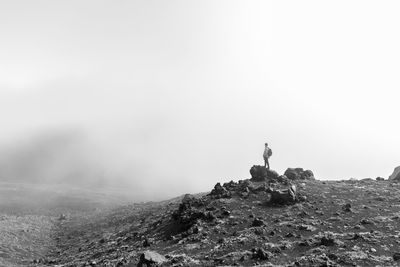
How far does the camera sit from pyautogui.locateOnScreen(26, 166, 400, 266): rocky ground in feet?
81.2

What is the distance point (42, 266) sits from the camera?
109ft

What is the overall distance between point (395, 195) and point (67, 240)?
137 feet

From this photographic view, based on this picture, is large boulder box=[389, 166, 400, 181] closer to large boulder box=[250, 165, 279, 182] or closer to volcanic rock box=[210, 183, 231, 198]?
large boulder box=[250, 165, 279, 182]

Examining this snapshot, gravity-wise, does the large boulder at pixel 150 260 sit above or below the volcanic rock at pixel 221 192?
below

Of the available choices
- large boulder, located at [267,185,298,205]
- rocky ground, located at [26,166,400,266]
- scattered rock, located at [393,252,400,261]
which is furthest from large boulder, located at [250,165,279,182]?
scattered rock, located at [393,252,400,261]

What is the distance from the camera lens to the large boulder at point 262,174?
46031 millimetres

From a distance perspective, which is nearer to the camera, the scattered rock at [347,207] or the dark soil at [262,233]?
the dark soil at [262,233]

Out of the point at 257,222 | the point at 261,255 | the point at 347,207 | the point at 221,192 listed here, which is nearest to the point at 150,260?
the point at 261,255

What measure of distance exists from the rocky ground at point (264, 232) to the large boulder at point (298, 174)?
1.03ft

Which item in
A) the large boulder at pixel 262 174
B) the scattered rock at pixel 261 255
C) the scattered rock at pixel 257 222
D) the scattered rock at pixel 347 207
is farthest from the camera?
the large boulder at pixel 262 174

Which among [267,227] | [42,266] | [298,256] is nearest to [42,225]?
[42,266]

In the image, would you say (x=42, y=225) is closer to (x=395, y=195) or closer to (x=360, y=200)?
(x=360, y=200)

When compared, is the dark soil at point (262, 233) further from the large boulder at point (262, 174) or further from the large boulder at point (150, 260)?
the large boulder at point (262, 174)

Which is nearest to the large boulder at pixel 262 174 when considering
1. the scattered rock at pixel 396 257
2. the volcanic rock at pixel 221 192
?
the volcanic rock at pixel 221 192
